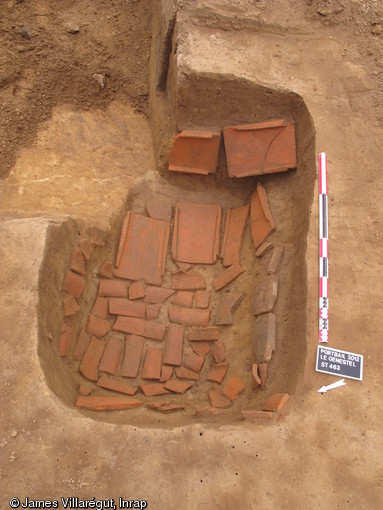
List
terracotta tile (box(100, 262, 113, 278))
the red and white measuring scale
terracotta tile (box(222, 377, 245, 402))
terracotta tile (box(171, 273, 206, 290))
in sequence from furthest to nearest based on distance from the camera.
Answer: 1. terracotta tile (box(171, 273, 206, 290))
2. terracotta tile (box(100, 262, 113, 278))
3. terracotta tile (box(222, 377, 245, 402))
4. the red and white measuring scale

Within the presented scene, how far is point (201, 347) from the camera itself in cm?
380

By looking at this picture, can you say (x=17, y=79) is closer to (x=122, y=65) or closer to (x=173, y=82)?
(x=122, y=65)

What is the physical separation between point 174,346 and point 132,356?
1.10ft

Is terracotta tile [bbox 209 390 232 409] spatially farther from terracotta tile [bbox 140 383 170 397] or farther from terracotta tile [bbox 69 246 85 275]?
terracotta tile [bbox 69 246 85 275]

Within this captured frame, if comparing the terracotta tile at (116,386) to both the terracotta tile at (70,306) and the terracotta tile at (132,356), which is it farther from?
the terracotta tile at (70,306)

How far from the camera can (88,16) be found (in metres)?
4.96

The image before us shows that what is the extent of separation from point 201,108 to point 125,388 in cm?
233

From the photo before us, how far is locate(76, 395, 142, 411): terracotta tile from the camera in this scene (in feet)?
10.5

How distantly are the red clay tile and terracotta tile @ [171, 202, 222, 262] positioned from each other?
83cm

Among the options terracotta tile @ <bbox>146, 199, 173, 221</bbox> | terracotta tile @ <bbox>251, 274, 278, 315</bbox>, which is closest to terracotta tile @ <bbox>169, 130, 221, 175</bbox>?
terracotta tile @ <bbox>146, 199, 173, 221</bbox>

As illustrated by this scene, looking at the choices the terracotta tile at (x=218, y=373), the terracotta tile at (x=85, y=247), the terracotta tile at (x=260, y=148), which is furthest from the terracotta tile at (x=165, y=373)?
the terracotta tile at (x=260, y=148)

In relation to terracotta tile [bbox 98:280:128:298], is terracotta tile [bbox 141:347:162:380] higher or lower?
lower

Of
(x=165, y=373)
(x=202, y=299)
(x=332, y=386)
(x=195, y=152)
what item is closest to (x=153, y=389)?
(x=165, y=373)

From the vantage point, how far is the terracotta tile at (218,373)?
3611 millimetres
